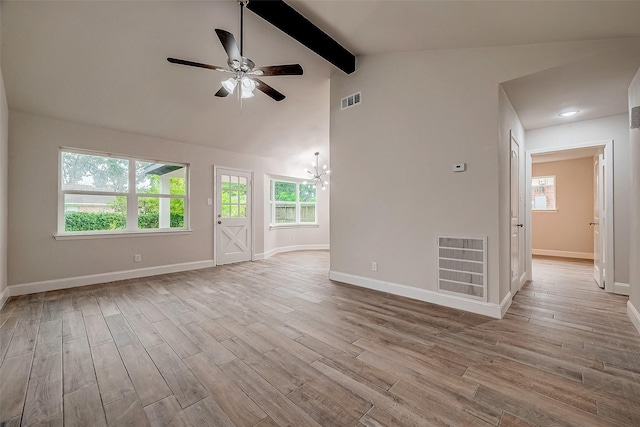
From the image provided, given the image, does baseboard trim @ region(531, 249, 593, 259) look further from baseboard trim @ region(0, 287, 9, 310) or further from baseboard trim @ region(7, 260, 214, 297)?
baseboard trim @ region(0, 287, 9, 310)

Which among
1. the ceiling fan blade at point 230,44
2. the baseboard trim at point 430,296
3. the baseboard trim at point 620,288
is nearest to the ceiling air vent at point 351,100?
the ceiling fan blade at point 230,44

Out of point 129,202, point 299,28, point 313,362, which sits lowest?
point 313,362

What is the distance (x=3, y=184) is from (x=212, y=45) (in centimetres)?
321

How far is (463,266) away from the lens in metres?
2.98

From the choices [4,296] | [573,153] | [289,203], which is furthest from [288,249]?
[573,153]

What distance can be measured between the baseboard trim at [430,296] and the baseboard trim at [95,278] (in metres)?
3.12

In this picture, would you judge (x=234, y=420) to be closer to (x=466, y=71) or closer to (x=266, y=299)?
(x=266, y=299)

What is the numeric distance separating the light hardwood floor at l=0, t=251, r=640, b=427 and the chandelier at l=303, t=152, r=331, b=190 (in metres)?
4.66

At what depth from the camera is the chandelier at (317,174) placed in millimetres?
7548

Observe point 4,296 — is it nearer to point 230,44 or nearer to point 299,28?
point 230,44

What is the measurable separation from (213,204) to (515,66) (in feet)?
17.6

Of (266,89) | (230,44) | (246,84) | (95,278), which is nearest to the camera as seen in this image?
(230,44)

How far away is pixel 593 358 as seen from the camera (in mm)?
2012

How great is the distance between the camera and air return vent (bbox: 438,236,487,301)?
9.37 ft
